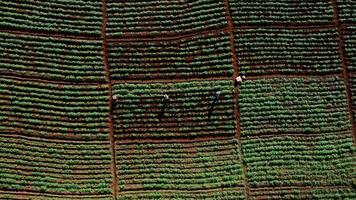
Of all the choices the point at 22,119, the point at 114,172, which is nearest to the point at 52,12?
the point at 22,119

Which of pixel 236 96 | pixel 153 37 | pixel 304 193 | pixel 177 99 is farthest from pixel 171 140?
pixel 304 193

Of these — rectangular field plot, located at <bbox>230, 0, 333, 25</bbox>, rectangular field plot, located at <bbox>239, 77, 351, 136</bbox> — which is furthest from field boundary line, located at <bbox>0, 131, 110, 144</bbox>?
rectangular field plot, located at <bbox>230, 0, 333, 25</bbox>

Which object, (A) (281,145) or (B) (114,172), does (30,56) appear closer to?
(B) (114,172)

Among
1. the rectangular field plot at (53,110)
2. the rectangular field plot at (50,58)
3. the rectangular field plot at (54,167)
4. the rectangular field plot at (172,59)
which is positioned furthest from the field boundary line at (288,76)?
the rectangular field plot at (54,167)

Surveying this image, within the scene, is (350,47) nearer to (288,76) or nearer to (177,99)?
(288,76)

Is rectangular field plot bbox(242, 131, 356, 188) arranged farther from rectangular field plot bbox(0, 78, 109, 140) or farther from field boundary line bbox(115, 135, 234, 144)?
rectangular field plot bbox(0, 78, 109, 140)

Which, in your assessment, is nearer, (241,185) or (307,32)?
(241,185)
